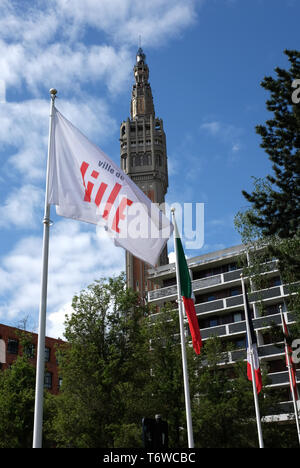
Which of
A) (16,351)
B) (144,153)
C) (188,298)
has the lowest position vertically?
(188,298)

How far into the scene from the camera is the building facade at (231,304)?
4438 cm

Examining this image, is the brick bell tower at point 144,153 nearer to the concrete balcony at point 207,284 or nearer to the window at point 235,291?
the concrete balcony at point 207,284

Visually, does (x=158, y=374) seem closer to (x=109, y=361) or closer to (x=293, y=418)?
(x=109, y=361)

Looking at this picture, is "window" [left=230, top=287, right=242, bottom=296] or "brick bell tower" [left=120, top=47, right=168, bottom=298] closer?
"window" [left=230, top=287, right=242, bottom=296]

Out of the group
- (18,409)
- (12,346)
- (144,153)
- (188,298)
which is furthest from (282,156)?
(144,153)

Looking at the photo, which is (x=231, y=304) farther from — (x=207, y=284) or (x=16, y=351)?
(x=16, y=351)

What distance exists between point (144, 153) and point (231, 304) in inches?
2052

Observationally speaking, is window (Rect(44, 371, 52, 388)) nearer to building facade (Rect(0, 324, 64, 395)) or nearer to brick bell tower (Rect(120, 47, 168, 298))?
building facade (Rect(0, 324, 64, 395))

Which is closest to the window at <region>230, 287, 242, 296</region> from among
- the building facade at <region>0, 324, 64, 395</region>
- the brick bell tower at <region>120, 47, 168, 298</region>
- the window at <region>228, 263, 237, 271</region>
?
the window at <region>228, 263, 237, 271</region>

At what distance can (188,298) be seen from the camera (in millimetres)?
16938

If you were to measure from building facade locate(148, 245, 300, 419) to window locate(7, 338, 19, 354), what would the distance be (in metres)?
16.1

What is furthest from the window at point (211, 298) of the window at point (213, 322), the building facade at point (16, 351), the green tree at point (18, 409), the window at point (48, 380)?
the green tree at point (18, 409)

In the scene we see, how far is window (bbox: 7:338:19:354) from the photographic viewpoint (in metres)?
57.8

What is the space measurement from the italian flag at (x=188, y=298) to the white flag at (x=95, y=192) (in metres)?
5.23
